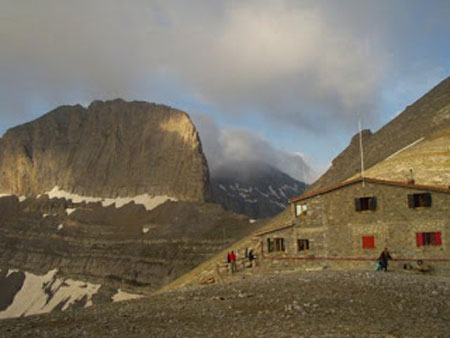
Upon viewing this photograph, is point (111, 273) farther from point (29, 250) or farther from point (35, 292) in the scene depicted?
point (29, 250)

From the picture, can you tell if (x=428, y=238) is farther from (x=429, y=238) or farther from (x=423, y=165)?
(x=423, y=165)

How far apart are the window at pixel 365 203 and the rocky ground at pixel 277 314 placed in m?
12.7

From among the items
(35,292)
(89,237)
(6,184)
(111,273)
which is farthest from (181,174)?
(6,184)

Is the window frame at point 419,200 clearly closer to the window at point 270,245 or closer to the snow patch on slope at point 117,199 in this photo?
the window at point 270,245

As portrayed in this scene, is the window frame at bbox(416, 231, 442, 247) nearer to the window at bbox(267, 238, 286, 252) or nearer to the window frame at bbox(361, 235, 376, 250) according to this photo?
the window frame at bbox(361, 235, 376, 250)

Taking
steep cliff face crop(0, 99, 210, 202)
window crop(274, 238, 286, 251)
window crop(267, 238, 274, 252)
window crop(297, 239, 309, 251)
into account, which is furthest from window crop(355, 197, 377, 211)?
steep cliff face crop(0, 99, 210, 202)

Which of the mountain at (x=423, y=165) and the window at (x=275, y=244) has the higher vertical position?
the mountain at (x=423, y=165)

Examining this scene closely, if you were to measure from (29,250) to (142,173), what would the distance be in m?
45.5

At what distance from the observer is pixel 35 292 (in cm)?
12056

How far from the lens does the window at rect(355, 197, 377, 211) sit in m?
33.3

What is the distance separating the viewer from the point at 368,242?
3294cm

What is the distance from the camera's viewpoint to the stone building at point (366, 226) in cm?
3116

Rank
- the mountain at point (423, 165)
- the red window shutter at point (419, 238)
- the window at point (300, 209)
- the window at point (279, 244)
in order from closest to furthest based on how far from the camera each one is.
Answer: the red window shutter at point (419, 238) → the window at point (300, 209) → the window at point (279, 244) → the mountain at point (423, 165)

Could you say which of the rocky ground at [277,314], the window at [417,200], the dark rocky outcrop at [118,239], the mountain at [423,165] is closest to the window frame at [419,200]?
the window at [417,200]
